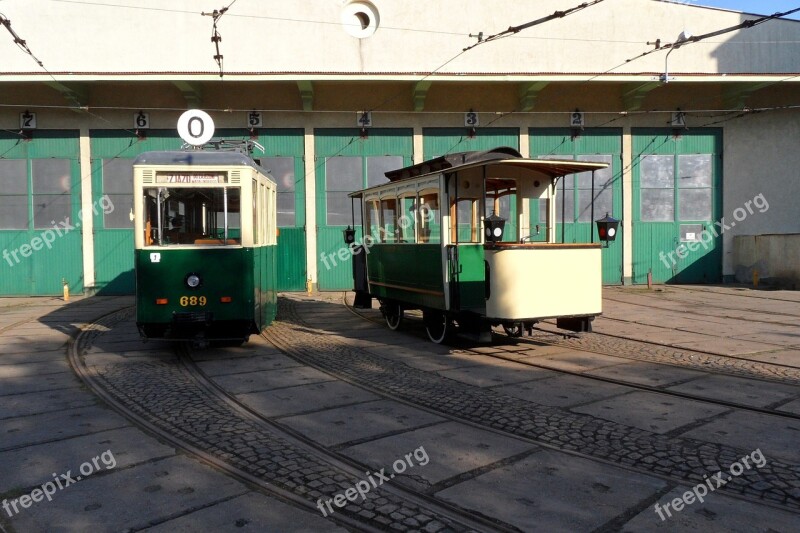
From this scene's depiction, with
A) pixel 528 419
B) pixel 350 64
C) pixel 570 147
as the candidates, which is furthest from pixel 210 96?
pixel 528 419

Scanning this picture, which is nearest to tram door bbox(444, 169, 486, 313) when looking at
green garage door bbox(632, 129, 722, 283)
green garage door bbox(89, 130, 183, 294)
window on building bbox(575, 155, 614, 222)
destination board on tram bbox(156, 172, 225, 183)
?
destination board on tram bbox(156, 172, 225, 183)

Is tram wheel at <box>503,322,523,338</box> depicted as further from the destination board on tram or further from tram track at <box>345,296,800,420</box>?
the destination board on tram

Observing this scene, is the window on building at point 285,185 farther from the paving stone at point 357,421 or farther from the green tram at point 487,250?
the paving stone at point 357,421

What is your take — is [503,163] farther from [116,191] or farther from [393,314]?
[116,191]

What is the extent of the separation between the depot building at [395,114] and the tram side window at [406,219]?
891cm

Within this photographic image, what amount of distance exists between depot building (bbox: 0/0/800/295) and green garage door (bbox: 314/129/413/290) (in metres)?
0.07

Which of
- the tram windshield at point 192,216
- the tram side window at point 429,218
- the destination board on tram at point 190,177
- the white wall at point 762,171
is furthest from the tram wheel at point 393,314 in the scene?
the white wall at point 762,171

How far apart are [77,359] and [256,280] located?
282 centimetres

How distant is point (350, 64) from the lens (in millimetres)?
20234

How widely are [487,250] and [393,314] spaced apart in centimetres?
388

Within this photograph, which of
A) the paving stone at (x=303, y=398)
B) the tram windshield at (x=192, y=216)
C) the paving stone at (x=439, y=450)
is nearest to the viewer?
the paving stone at (x=439, y=450)

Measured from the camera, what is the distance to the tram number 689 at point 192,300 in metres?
9.08

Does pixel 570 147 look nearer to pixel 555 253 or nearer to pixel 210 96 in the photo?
pixel 210 96

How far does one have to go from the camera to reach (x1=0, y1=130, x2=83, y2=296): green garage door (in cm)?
1997
